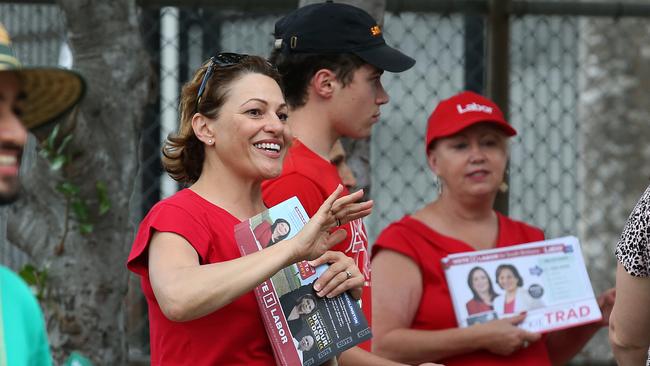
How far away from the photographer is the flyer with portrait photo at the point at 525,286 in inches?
163

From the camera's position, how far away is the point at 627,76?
9570 millimetres

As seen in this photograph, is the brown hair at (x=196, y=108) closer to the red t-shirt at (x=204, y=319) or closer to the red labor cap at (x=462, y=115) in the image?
the red t-shirt at (x=204, y=319)

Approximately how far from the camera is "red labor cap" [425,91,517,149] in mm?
4457

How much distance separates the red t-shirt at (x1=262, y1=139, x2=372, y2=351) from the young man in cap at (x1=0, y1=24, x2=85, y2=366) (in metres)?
1.23

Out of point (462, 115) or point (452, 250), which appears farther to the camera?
point (462, 115)

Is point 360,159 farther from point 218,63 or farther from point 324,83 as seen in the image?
point 218,63

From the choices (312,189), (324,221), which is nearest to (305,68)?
(312,189)

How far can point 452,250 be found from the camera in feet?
14.0

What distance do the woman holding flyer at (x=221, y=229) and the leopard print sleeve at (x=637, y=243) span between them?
68 centimetres

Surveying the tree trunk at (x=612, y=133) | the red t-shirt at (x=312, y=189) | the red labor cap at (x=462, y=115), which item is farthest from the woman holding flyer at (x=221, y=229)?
the tree trunk at (x=612, y=133)

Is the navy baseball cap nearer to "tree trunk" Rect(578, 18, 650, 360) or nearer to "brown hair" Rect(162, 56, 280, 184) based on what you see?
"brown hair" Rect(162, 56, 280, 184)

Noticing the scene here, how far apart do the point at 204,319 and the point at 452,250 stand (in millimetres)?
1568

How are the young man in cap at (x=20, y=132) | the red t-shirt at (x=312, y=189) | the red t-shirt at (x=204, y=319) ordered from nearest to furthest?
the young man in cap at (x=20, y=132) < the red t-shirt at (x=204, y=319) < the red t-shirt at (x=312, y=189)

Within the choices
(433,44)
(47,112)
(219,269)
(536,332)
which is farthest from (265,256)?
(433,44)
